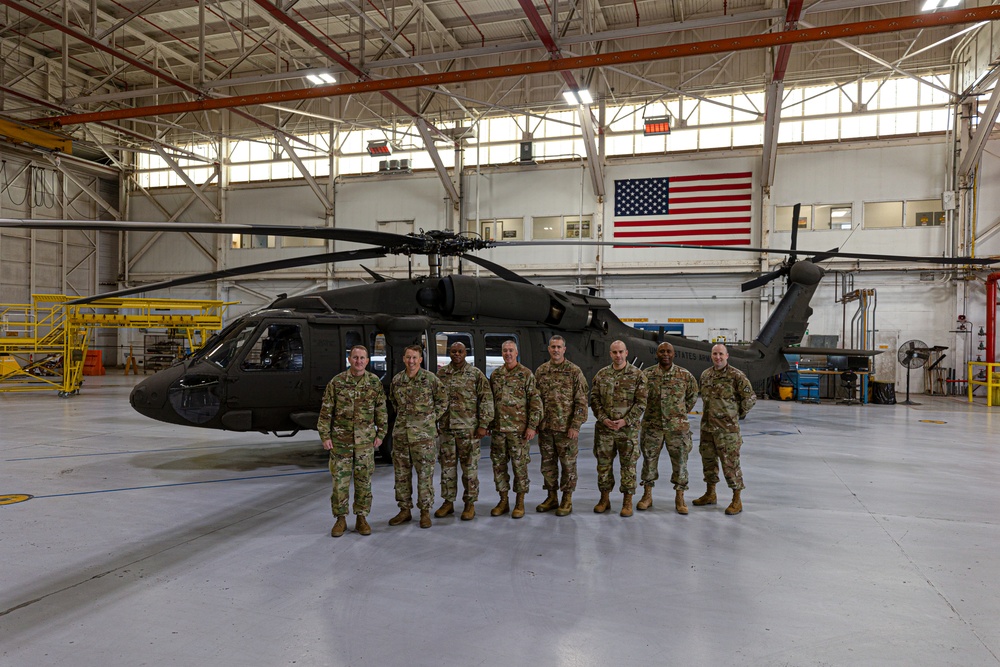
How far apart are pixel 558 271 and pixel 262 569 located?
17.2 metres

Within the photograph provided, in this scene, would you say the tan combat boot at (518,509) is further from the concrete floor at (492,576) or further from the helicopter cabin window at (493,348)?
the helicopter cabin window at (493,348)

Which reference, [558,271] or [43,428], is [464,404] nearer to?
[43,428]

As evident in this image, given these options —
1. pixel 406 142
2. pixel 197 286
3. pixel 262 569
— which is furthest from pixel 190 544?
pixel 197 286

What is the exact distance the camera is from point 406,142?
22.3 m

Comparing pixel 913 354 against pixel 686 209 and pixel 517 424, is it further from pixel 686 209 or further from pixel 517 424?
pixel 517 424

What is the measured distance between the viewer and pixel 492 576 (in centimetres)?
393

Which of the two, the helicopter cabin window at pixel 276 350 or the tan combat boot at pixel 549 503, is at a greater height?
the helicopter cabin window at pixel 276 350

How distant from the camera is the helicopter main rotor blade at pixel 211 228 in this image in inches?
172

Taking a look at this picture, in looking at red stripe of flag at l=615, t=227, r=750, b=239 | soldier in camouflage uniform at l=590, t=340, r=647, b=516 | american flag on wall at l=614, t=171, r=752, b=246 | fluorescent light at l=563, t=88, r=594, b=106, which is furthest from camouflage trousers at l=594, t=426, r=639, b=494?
red stripe of flag at l=615, t=227, r=750, b=239

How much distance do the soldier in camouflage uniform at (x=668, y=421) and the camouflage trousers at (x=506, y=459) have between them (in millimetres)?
1170

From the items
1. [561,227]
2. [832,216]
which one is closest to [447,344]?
[561,227]

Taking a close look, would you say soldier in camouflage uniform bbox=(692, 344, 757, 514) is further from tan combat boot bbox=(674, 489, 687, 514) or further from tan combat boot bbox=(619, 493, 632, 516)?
tan combat boot bbox=(619, 493, 632, 516)

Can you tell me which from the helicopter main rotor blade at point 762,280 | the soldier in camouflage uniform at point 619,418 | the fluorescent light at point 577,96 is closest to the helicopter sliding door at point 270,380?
the soldier in camouflage uniform at point 619,418

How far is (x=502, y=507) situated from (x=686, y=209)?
53.2 feet
